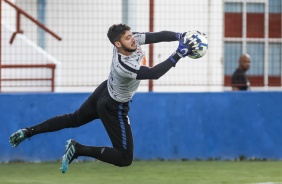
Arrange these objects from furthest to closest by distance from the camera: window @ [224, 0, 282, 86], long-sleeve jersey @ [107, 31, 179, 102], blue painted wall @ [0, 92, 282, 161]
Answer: window @ [224, 0, 282, 86]
blue painted wall @ [0, 92, 282, 161]
long-sleeve jersey @ [107, 31, 179, 102]

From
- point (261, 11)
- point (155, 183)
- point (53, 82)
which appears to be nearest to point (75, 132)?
point (53, 82)

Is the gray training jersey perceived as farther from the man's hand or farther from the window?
the window

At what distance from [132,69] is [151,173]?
274 centimetres

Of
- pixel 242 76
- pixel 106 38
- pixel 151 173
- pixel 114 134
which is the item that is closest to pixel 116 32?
pixel 114 134

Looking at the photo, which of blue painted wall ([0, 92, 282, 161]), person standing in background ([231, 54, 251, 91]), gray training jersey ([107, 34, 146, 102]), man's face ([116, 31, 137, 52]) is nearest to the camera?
gray training jersey ([107, 34, 146, 102])

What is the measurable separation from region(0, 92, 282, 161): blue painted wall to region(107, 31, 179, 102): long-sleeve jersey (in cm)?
371

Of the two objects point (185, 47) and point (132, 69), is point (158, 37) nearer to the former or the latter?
point (132, 69)

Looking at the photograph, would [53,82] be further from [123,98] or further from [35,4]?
[123,98]

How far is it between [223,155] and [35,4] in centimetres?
424

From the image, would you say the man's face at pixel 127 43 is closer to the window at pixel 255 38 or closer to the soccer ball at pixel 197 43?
the soccer ball at pixel 197 43

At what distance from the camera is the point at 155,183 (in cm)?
1220

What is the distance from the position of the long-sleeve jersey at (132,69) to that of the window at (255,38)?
14.1 ft

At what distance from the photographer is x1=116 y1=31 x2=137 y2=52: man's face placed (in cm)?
1120

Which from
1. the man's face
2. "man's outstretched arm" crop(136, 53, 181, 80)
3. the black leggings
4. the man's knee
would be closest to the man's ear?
the man's face
